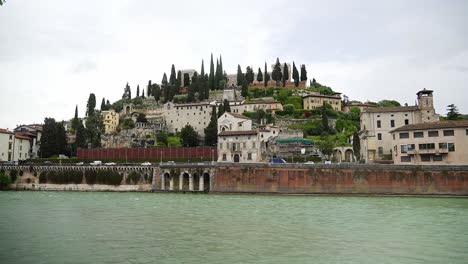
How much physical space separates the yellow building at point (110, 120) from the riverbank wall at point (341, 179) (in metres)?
58.3

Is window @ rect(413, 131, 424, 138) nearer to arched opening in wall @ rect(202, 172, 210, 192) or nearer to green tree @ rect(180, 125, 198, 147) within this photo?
arched opening in wall @ rect(202, 172, 210, 192)

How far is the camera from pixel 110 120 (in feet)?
346

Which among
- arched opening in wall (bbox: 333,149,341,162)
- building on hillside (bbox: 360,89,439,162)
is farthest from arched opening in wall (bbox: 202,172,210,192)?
arched opening in wall (bbox: 333,149,341,162)

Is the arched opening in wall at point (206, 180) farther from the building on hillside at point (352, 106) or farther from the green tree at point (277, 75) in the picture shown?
the green tree at point (277, 75)

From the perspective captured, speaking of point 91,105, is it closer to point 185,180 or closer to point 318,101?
point 318,101

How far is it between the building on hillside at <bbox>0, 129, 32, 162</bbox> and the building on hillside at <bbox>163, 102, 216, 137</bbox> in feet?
102

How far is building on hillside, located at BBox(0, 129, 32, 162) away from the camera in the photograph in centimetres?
7700

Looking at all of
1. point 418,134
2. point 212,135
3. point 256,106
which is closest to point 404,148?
point 418,134

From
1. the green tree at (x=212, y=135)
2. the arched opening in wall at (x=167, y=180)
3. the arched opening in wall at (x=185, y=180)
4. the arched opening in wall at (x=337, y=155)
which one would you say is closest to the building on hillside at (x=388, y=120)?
the arched opening in wall at (x=337, y=155)

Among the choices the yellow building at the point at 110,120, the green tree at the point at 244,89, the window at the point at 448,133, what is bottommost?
the window at the point at 448,133

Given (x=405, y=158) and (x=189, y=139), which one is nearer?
(x=405, y=158)

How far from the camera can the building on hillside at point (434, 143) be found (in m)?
48.7

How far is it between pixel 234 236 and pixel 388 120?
46.4m

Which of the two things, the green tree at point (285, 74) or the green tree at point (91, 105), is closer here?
the green tree at point (91, 105)
